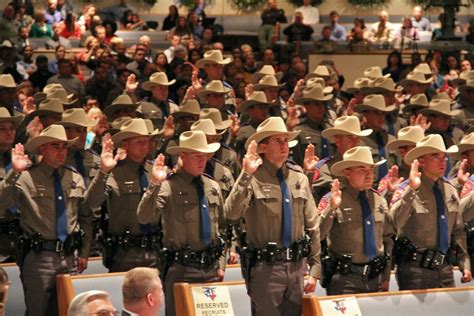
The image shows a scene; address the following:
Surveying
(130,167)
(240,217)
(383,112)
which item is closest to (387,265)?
(240,217)

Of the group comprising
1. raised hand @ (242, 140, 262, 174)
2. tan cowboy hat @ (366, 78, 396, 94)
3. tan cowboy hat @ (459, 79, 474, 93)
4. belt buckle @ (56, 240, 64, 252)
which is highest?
raised hand @ (242, 140, 262, 174)

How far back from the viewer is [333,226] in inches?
387

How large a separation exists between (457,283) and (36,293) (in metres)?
3.23

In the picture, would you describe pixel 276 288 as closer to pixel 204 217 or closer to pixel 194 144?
pixel 204 217

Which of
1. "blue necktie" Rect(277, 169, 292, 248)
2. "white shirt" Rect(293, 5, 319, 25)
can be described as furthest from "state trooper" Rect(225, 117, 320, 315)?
"white shirt" Rect(293, 5, 319, 25)

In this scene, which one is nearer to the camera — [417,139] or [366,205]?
[366,205]

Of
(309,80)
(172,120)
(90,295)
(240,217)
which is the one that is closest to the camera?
(90,295)

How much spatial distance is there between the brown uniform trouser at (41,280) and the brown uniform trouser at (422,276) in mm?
2511

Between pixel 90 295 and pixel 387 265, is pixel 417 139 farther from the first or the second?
pixel 90 295

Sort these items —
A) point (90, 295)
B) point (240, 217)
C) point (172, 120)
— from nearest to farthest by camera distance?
point (90, 295), point (240, 217), point (172, 120)

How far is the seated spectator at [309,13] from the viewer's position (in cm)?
2431

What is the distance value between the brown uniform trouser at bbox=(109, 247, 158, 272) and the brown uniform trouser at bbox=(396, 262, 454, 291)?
189cm

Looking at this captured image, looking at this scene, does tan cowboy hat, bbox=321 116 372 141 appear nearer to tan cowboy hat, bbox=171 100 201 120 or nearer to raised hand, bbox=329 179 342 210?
raised hand, bbox=329 179 342 210

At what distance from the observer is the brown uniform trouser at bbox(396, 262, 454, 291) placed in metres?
9.98
